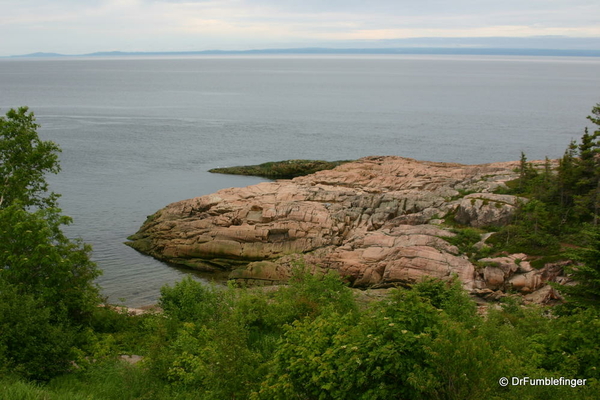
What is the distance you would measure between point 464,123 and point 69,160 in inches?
3545

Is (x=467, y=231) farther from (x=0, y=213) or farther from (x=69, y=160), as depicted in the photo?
(x=69, y=160)

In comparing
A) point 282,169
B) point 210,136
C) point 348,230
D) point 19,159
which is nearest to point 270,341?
point 19,159

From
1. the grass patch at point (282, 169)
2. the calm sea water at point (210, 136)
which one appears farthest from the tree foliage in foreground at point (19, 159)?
the grass patch at point (282, 169)

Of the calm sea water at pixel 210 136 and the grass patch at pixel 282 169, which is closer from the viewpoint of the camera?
the calm sea water at pixel 210 136

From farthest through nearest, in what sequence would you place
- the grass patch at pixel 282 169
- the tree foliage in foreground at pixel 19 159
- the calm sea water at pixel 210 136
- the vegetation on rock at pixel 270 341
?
1. the grass patch at pixel 282 169
2. the calm sea water at pixel 210 136
3. the tree foliage in foreground at pixel 19 159
4. the vegetation on rock at pixel 270 341

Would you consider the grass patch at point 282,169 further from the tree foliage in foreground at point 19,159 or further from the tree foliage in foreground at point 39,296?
the tree foliage in foreground at point 39,296

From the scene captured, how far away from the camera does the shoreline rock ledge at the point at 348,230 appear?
36.6m

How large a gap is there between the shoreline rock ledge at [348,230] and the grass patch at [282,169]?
62.1ft

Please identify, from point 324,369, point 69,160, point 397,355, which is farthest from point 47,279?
point 69,160

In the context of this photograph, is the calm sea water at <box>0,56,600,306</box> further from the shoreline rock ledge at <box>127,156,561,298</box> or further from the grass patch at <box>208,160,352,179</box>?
the shoreline rock ledge at <box>127,156,561,298</box>

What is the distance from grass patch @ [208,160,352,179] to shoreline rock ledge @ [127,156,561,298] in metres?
18.9

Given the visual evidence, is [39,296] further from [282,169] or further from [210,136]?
[210,136]

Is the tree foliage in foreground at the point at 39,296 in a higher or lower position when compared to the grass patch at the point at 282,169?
higher

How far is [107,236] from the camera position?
1932 inches
